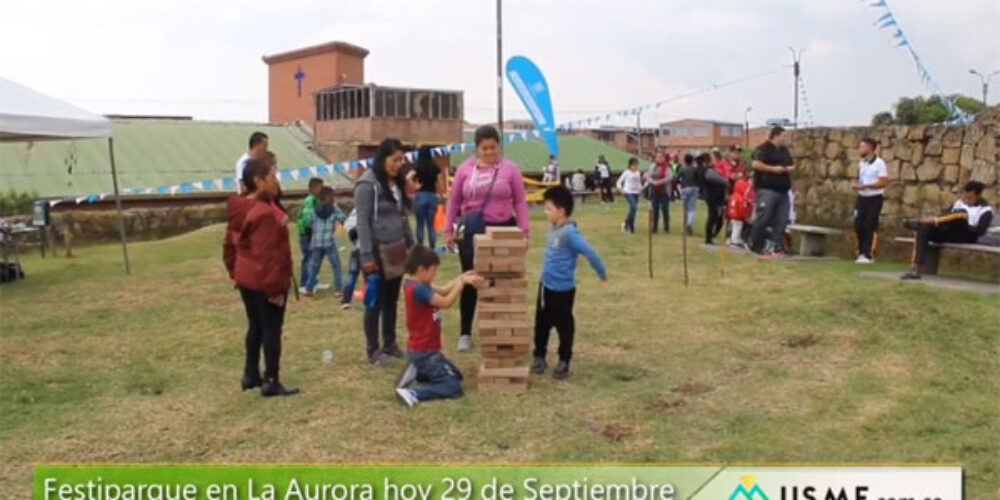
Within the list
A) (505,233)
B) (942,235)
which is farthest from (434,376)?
(942,235)

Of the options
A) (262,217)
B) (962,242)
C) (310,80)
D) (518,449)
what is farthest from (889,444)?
(310,80)

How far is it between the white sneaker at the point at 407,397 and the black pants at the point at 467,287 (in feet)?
3.16

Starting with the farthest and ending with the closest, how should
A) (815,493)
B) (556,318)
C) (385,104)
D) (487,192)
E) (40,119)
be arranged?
(385,104) < (40,119) < (487,192) < (556,318) < (815,493)

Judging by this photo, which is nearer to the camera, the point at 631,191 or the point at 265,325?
the point at 265,325

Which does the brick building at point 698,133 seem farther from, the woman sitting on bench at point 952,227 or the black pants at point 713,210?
the woman sitting on bench at point 952,227

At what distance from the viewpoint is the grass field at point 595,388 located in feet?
14.4

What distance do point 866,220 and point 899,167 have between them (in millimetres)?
2250

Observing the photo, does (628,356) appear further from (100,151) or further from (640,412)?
(100,151)

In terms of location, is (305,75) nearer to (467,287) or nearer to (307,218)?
(307,218)

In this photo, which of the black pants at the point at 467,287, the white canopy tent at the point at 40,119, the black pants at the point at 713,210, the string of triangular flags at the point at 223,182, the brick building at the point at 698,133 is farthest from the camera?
the brick building at the point at 698,133

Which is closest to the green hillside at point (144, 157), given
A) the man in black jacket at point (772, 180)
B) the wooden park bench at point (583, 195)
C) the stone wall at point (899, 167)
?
the wooden park bench at point (583, 195)

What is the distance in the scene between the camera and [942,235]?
8.59m

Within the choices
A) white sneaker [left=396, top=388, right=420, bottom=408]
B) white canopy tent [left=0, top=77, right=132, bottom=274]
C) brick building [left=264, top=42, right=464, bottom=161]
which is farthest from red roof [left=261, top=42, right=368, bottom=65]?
white sneaker [left=396, top=388, right=420, bottom=408]

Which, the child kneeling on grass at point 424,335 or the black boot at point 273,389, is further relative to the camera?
the black boot at point 273,389
